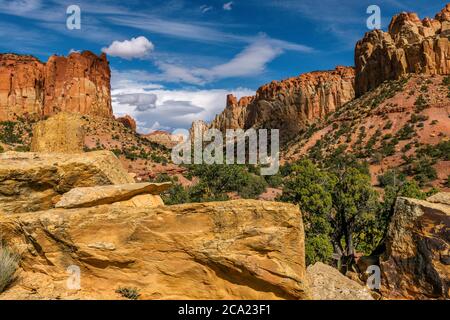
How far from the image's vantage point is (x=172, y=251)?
700 centimetres

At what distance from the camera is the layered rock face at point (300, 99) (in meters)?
115

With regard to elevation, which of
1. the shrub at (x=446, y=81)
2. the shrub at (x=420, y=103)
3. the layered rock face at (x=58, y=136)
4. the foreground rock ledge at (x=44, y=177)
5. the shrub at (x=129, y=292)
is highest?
the shrub at (x=446, y=81)

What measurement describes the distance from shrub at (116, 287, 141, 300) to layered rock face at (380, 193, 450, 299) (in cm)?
741

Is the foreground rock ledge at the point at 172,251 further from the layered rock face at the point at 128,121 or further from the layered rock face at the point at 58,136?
the layered rock face at the point at 128,121

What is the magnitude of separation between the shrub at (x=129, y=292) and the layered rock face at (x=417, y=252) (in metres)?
7.41

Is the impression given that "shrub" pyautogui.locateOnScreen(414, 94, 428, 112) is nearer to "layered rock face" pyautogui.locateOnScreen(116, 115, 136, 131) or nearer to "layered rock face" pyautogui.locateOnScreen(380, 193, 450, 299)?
"layered rock face" pyautogui.locateOnScreen(380, 193, 450, 299)

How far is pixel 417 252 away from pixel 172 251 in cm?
731

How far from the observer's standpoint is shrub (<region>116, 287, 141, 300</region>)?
6.87 metres

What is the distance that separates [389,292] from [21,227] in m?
9.64

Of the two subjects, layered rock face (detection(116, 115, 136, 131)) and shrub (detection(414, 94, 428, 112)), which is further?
layered rock face (detection(116, 115, 136, 131))

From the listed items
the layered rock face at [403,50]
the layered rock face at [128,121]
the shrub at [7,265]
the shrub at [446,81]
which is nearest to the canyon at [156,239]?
the shrub at [7,265]

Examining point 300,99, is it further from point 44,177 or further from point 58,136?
point 44,177

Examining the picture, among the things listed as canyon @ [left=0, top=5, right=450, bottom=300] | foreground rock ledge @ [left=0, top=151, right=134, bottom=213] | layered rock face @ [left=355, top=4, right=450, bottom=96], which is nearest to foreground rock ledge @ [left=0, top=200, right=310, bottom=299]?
canyon @ [left=0, top=5, right=450, bottom=300]
